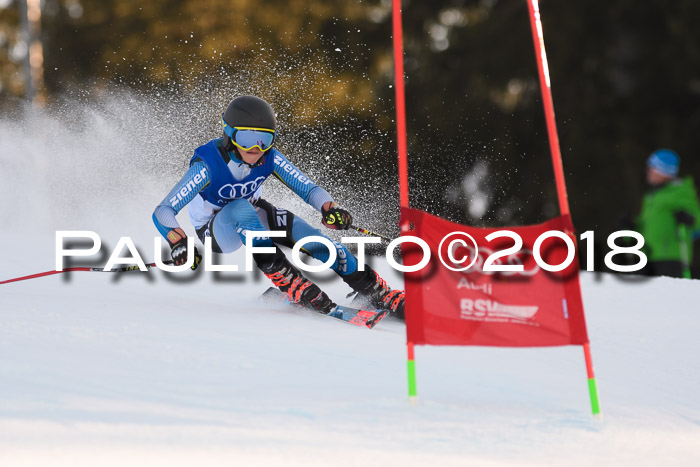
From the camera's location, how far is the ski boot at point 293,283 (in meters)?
5.10

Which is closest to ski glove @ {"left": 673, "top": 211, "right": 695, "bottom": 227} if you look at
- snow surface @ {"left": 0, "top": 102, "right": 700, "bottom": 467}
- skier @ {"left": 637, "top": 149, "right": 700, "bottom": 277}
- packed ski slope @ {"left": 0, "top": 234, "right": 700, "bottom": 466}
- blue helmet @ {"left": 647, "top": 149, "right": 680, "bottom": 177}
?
skier @ {"left": 637, "top": 149, "right": 700, "bottom": 277}

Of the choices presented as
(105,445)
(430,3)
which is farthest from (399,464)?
(430,3)

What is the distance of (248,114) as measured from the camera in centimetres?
512

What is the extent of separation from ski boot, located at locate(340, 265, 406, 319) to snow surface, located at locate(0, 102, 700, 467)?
12.8 inches

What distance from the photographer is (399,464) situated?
2.79m

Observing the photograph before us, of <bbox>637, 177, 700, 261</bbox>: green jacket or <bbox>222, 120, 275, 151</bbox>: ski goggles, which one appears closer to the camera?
<bbox>222, 120, 275, 151</bbox>: ski goggles

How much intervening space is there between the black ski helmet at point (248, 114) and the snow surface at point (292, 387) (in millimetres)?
1024

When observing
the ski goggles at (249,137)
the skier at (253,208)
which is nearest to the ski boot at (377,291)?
the skier at (253,208)

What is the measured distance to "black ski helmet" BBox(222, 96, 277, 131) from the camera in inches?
201

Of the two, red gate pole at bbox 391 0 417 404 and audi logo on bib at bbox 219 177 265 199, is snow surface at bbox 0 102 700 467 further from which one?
audi logo on bib at bbox 219 177 265 199

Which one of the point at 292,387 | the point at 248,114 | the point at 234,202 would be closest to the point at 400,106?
the point at 292,387

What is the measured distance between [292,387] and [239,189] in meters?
2.03

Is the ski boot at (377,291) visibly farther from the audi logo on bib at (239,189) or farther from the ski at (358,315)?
the audi logo on bib at (239,189)

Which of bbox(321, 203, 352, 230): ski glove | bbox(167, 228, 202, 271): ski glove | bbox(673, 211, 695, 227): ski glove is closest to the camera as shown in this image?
bbox(167, 228, 202, 271): ski glove
